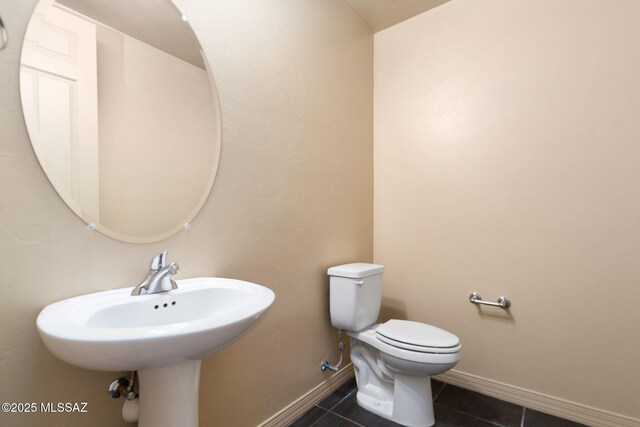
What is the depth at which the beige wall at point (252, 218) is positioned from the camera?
759 millimetres

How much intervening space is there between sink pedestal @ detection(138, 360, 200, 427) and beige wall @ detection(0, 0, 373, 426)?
170mm

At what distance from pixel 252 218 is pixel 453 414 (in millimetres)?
1443

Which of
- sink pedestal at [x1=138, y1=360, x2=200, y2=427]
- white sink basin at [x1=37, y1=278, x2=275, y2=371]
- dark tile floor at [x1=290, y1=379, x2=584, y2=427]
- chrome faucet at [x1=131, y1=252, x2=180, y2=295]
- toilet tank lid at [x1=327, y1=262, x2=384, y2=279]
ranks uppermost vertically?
chrome faucet at [x1=131, y1=252, x2=180, y2=295]

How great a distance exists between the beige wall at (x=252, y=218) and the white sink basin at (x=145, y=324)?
0.13 m

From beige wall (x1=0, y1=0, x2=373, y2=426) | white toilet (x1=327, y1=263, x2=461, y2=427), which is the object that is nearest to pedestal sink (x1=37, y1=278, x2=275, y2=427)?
beige wall (x1=0, y1=0, x2=373, y2=426)

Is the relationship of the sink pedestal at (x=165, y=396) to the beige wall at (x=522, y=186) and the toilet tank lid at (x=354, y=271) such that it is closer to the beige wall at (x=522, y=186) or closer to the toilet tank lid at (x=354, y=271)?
the toilet tank lid at (x=354, y=271)

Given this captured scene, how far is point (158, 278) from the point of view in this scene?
0.92 m

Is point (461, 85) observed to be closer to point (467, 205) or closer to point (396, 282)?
point (467, 205)

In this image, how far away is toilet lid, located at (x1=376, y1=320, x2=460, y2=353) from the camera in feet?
4.45

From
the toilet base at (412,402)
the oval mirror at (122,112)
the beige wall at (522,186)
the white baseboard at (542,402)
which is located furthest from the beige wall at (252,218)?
the white baseboard at (542,402)

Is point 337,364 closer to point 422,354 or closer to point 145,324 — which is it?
point 422,354

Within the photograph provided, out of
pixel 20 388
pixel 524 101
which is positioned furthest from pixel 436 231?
pixel 20 388

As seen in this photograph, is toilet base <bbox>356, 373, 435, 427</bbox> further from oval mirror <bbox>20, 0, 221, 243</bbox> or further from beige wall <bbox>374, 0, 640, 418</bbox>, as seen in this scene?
oval mirror <bbox>20, 0, 221, 243</bbox>

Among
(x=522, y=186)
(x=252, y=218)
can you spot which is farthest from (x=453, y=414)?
(x=252, y=218)
